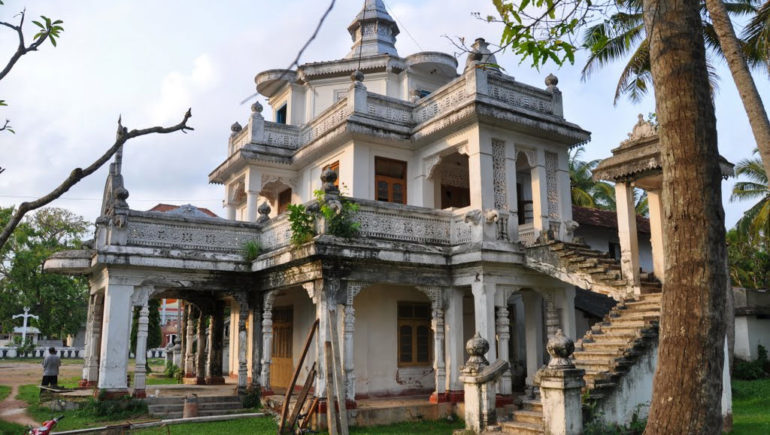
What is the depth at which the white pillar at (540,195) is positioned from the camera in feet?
47.0

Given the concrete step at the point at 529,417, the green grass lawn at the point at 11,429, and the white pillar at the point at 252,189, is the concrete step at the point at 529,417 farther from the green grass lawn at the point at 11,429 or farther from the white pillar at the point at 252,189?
the white pillar at the point at 252,189

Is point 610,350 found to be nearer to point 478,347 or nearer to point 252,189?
point 478,347

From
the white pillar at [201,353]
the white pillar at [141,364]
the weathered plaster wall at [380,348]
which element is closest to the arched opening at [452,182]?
the weathered plaster wall at [380,348]

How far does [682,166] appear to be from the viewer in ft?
15.2

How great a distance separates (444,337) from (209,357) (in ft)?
27.6

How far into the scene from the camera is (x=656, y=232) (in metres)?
12.2

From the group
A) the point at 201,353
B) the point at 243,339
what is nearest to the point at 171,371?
the point at 201,353

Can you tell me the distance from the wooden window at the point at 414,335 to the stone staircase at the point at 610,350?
5290 mm

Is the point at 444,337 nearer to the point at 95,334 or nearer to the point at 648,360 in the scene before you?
the point at 648,360

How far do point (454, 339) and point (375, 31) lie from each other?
12.0 m

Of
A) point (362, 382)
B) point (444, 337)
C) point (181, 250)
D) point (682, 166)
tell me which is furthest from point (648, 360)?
point (181, 250)

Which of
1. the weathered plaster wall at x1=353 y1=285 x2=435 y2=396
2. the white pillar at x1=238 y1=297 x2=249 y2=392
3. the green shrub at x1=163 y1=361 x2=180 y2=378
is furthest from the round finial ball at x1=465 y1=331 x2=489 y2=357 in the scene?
the green shrub at x1=163 y1=361 x2=180 y2=378

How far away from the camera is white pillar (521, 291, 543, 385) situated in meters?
14.5

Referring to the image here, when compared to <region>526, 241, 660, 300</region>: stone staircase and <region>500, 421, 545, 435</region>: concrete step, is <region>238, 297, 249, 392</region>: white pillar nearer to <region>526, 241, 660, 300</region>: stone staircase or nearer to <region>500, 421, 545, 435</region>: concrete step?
<region>526, 241, 660, 300</region>: stone staircase
